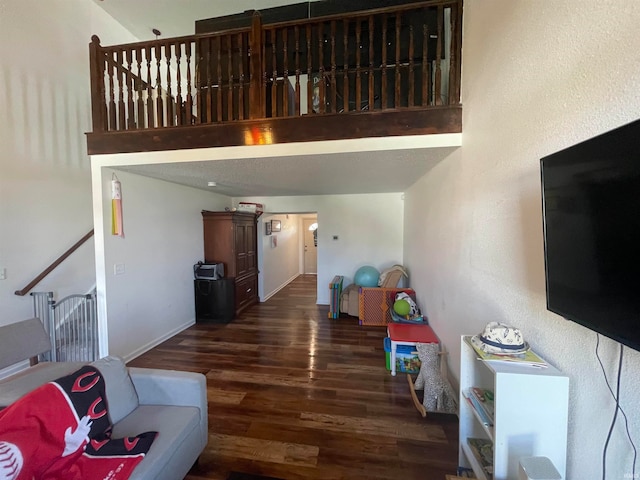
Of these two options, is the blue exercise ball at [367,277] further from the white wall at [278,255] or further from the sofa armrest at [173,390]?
the sofa armrest at [173,390]

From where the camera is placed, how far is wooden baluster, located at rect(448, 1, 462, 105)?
2041 mm

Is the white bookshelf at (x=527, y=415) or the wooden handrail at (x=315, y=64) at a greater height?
the wooden handrail at (x=315, y=64)

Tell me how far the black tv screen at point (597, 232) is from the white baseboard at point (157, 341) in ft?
13.1

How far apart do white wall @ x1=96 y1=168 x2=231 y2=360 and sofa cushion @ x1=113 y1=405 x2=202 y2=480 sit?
181 centimetres

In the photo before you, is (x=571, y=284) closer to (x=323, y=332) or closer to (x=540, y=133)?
(x=540, y=133)

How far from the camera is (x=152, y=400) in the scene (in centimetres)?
165

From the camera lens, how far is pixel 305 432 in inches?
76.7

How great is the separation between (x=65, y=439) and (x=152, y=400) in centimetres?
51

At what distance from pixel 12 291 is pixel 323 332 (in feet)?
12.4

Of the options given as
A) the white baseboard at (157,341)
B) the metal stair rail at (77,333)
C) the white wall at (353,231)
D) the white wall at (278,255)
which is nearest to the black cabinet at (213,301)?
the white baseboard at (157,341)

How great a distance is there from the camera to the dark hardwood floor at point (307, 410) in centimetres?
168

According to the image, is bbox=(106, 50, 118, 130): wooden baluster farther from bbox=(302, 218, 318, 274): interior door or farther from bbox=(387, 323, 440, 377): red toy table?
bbox=(302, 218, 318, 274): interior door

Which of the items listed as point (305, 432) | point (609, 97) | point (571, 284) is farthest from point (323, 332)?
point (609, 97)

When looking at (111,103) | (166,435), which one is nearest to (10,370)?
(166,435)
